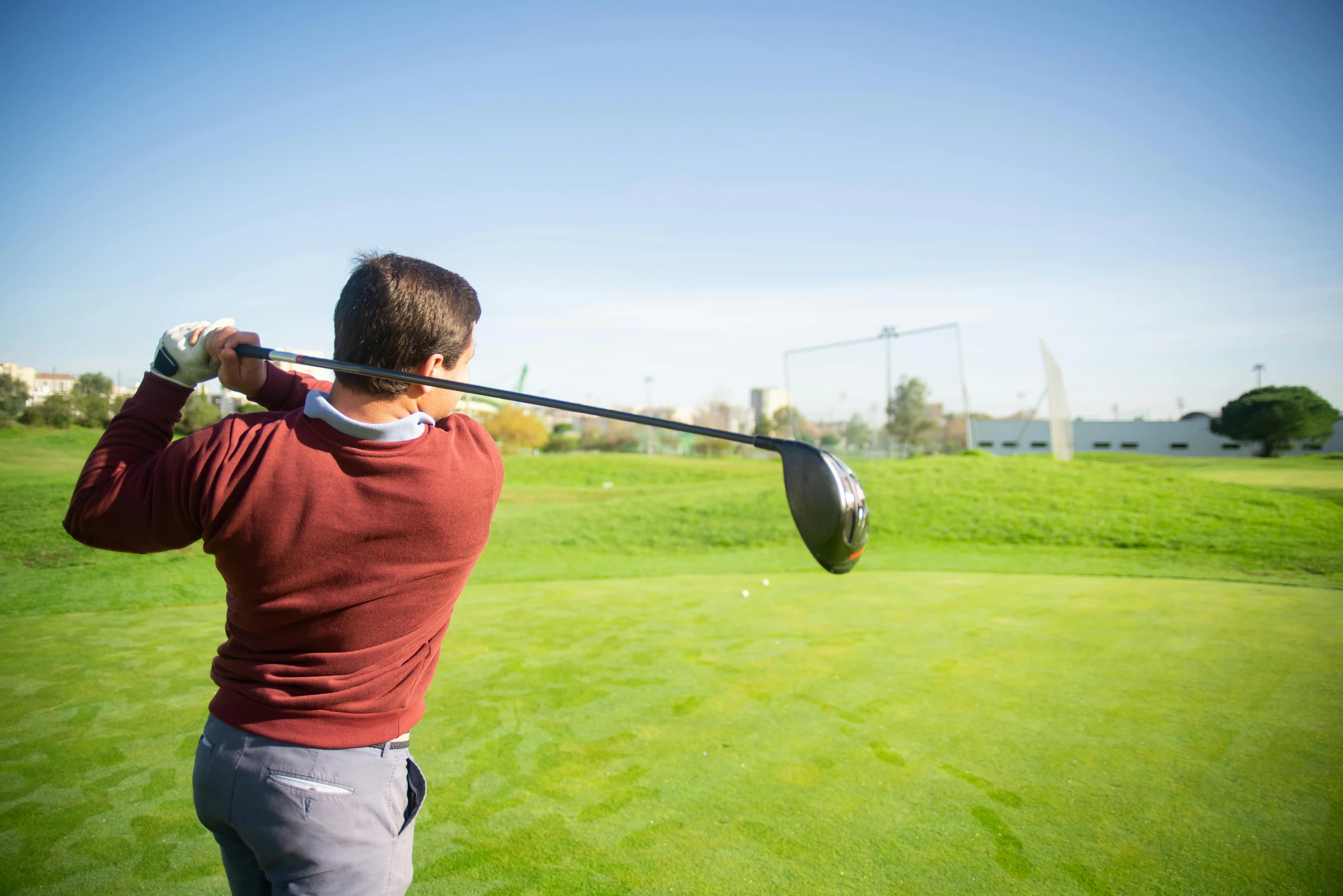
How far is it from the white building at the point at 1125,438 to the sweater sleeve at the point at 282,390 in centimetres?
3496

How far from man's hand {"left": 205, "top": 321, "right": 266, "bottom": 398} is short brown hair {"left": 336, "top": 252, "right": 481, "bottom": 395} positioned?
0.20 m

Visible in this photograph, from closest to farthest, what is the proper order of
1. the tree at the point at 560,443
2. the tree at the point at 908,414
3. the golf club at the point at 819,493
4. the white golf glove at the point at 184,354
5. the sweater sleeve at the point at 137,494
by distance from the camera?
the sweater sleeve at the point at 137,494
the white golf glove at the point at 184,354
the golf club at the point at 819,493
the tree at the point at 908,414
the tree at the point at 560,443

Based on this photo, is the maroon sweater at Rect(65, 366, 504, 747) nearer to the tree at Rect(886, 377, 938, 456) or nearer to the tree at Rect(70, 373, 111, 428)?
the tree at Rect(70, 373, 111, 428)

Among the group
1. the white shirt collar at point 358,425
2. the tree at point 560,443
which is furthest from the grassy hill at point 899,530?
the tree at point 560,443

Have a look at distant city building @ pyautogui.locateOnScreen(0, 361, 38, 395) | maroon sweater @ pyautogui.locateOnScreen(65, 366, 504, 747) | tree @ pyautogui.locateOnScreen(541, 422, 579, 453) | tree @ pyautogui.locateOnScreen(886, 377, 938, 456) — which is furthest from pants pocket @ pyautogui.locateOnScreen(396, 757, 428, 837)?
tree @ pyautogui.locateOnScreen(541, 422, 579, 453)

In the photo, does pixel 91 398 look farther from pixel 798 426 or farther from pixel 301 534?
pixel 798 426

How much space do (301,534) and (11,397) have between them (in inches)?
357

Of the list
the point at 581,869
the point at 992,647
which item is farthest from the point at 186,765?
the point at 992,647

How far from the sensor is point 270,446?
1332 mm

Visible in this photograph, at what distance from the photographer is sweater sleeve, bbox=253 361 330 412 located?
1701mm

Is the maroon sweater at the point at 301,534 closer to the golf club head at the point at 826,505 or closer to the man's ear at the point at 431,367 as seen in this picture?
the man's ear at the point at 431,367

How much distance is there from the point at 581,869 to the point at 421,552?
1.62 meters

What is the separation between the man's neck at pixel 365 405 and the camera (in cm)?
142

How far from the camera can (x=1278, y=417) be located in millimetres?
28297
